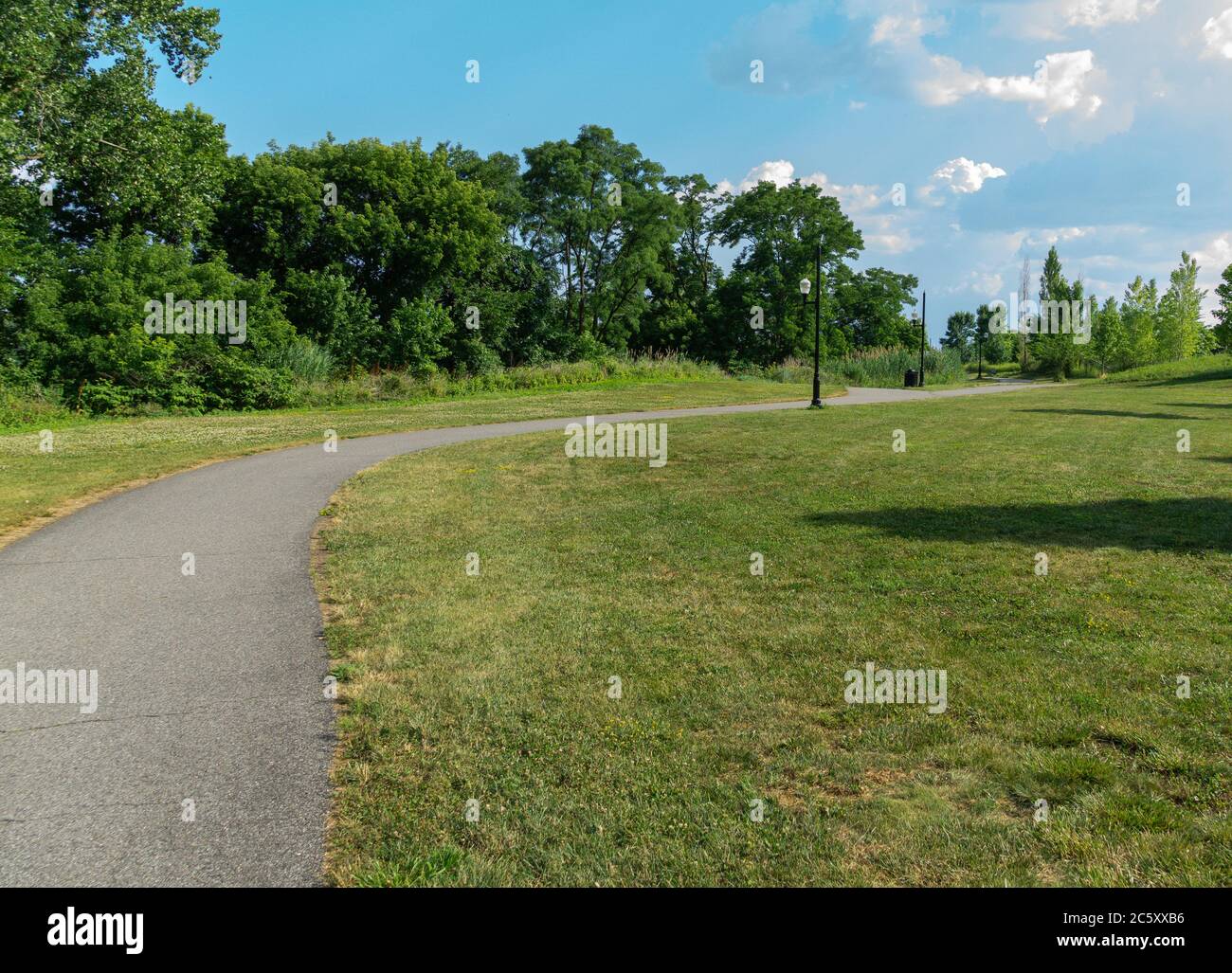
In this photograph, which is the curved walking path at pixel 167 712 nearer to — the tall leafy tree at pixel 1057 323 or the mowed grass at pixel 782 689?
the mowed grass at pixel 782 689

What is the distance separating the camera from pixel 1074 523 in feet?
29.9

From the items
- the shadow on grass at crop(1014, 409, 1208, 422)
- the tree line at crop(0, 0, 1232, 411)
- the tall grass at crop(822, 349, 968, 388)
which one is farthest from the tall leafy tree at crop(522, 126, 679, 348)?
the shadow on grass at crop(1014, 409, 1208, 422)

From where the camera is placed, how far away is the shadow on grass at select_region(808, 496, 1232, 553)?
8297mm

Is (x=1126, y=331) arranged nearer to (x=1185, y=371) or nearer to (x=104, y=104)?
(x=1185, y=371)

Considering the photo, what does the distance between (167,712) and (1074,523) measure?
909 centimetres

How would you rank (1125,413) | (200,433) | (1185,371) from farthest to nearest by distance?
(1185,371) < (1125,413) < (200,433)

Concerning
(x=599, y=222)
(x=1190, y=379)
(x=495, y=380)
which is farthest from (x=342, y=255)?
(x=1190, y=379)

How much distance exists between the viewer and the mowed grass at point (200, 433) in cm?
1182

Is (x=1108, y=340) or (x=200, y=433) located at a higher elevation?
(x=1108, y=340)

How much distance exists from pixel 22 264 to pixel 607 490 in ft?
80.6

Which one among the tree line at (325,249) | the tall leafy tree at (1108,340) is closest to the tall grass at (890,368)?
the tree line at (325,249)

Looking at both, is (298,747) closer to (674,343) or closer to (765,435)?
(765,435)

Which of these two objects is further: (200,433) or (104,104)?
(104,104)
